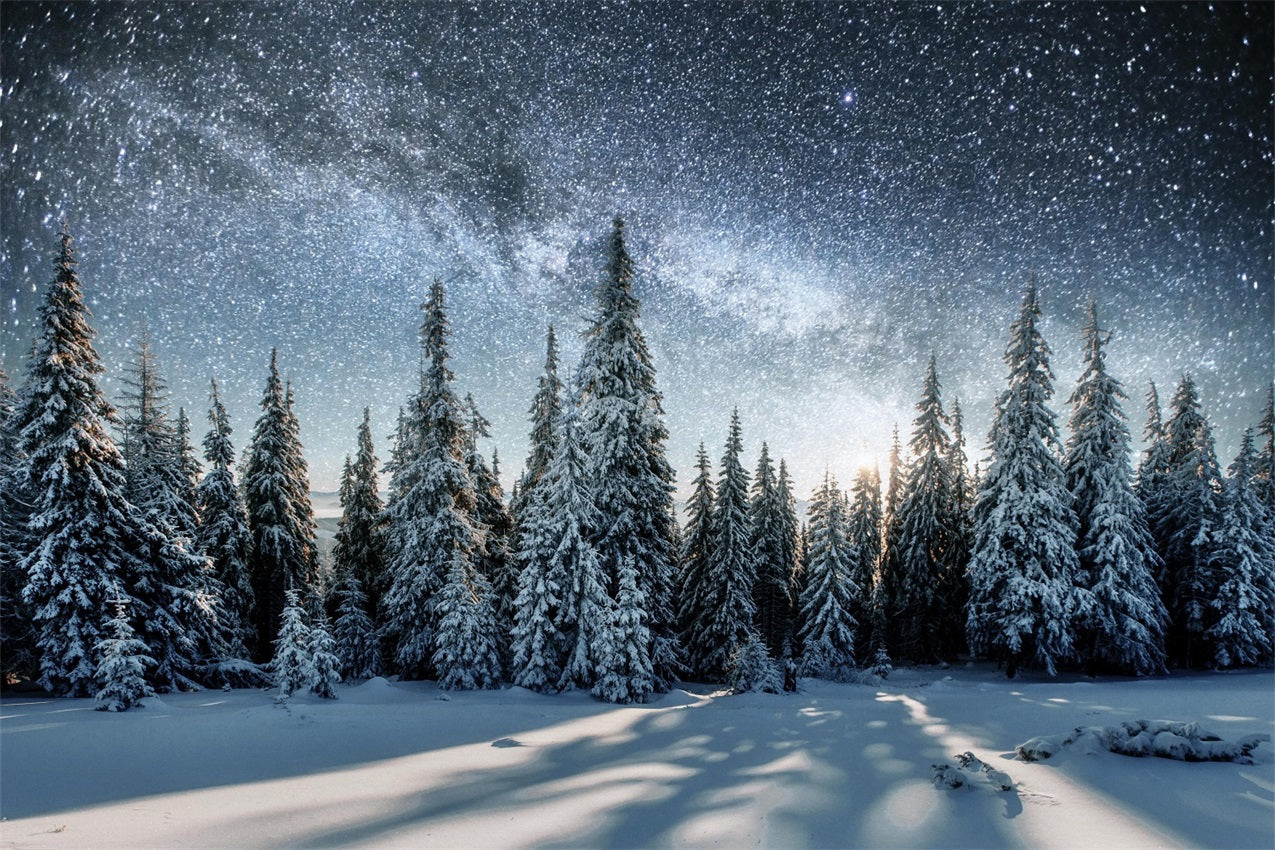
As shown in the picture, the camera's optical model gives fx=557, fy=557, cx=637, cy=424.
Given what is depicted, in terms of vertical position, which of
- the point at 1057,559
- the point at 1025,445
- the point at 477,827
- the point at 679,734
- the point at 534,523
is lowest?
the point at 679,734

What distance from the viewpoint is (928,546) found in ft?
101

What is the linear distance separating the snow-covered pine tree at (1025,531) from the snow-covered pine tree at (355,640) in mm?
26510

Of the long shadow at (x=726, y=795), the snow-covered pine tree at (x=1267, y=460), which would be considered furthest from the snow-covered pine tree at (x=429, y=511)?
the snow-covered pine tree at (x=1267, y=460)

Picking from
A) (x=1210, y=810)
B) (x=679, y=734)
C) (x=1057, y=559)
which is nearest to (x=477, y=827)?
(x=679, y=734)

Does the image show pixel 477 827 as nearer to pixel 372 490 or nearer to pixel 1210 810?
pixel 1210 810

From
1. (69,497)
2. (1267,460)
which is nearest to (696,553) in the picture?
(69,497)

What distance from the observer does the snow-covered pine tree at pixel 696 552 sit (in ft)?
97.9

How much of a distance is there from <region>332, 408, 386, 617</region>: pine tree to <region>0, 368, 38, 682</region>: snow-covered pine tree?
10.9 meters

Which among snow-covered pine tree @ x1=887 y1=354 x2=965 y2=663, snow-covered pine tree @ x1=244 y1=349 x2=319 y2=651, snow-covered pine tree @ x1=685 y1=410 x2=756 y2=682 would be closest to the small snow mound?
snow-covered pine tree @ x1=685 y1=410 x2=756 y2=682

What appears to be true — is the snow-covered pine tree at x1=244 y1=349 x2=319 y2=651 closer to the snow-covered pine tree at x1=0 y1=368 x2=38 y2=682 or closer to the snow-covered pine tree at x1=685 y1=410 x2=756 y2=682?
the snow-covered pine tree at x1=0 y1=368 x2=38 y2=682

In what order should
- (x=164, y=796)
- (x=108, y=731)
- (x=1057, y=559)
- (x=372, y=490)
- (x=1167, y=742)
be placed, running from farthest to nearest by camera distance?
1. (x=372, y=490)
2. (x=1057, y=559)
3. (x=108, y=731)
4. (x=1167, y=742)
5. (x=164, y=796)

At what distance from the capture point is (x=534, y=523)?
1930 centimetres

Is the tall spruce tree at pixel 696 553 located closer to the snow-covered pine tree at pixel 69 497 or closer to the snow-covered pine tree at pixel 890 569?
the snow-covered pine tree at pixel 890 569

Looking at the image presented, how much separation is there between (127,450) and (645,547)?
20.5 m
